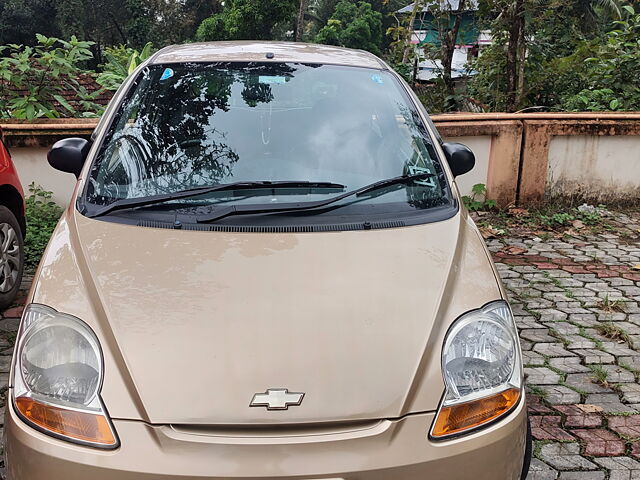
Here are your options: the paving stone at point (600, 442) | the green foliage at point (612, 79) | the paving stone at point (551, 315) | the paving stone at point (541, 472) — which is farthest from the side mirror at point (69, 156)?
the green foliage at point (612, 79)

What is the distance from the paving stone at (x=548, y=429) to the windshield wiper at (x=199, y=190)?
1.51 metres

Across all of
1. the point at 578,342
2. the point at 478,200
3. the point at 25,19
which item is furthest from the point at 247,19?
the point at 578,342

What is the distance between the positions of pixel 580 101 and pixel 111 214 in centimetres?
694

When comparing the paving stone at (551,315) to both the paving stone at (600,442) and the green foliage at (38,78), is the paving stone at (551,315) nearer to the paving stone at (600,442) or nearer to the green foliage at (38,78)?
the paving stone at (600,442)

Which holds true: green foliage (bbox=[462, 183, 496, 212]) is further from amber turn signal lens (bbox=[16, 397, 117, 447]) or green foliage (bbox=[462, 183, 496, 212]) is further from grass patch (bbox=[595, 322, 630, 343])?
amber turn signal lens (bbox=[16, 397, 117, 447])

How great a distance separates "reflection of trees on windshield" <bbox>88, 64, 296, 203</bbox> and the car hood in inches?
11.7

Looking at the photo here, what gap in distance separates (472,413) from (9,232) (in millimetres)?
3440

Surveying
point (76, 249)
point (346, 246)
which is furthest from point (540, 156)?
point (76, 249)

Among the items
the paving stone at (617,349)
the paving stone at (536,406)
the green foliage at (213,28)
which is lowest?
the paving stone at (617,349)

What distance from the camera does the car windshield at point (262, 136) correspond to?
8.28 ft

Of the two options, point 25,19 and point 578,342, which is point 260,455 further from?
point 25,19

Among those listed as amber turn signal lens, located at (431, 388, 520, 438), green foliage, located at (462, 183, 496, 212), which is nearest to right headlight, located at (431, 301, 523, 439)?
amber turn signal lens, located at (431, 388, 520, 438)

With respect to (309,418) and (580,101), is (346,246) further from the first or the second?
(580,101)

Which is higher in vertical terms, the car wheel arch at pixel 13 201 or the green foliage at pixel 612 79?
the green foliage at pixel 612 79
